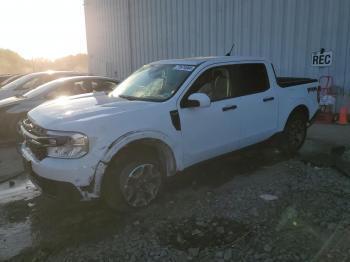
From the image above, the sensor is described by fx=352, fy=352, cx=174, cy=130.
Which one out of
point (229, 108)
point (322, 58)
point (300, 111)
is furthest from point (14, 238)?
point (322, 58)

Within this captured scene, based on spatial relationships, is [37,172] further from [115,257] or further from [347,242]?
[347,242]

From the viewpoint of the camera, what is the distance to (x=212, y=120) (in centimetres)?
439

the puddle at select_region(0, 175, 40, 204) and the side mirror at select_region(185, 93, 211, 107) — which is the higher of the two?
the side mirror at select_region(185, 93, 211, 107)

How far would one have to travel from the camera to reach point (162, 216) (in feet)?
12.6

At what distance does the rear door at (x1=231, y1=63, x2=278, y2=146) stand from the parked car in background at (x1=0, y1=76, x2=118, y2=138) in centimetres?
293

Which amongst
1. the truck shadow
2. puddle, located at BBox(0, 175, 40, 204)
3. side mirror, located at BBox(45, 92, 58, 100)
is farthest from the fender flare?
side mirror, located at BBox(45, 92, 58, 100)

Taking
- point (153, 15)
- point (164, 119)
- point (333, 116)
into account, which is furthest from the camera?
point (153, 15)

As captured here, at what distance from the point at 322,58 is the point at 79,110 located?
282 inches

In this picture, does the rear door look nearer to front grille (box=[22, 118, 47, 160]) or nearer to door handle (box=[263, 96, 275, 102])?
door handle (box=[263, 96, 275, 102])

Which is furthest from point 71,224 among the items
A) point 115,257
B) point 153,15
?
point 153,15

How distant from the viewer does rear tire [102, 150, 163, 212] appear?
3672 millimetres

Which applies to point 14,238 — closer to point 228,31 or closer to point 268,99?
point 268,99

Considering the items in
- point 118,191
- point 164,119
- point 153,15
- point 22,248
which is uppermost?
point 153,15

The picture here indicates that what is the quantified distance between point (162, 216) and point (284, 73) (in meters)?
7.17
